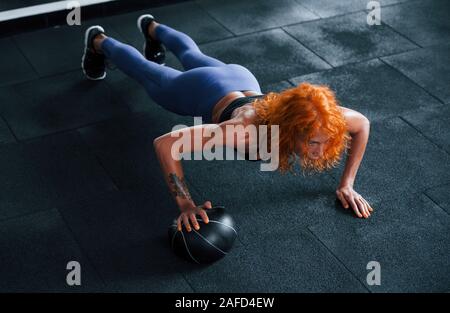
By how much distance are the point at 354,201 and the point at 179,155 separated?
90 cm

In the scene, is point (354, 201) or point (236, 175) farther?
point (236, 175)

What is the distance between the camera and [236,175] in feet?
11.7

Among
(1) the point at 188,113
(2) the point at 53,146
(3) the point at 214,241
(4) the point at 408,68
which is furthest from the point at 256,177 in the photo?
(4) the point at 408,68

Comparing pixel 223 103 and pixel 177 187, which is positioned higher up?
pixel 223 103

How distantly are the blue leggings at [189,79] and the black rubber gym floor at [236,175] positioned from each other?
0.35 m

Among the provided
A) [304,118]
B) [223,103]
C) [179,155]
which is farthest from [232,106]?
Answer: [304,118]

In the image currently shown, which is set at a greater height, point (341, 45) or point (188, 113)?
point (188, 113)

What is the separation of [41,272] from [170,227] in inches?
22.3

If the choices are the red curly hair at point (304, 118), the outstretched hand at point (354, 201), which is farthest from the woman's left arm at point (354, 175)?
the red curly hair at point (304, 118)

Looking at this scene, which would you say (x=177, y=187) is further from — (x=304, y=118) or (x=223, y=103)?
(x=304, y=118)

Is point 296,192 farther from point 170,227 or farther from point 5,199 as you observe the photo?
point 5,199

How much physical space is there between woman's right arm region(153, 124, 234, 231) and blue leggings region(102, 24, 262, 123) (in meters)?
0.35

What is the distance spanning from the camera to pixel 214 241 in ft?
9.69

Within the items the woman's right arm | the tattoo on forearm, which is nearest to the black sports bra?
the woman's right arm
